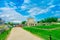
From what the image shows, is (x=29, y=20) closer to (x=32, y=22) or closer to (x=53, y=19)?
(x=32, y=22)

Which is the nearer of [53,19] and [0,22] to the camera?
[0,22]

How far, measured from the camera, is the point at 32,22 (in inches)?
4454

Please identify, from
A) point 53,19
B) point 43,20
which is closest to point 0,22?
point 53,19

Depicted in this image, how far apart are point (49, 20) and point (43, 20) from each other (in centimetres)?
959

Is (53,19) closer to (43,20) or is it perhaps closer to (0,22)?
(43,20)

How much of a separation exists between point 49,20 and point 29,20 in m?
13.1

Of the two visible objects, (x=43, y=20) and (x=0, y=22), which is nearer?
(x=0, y=22)

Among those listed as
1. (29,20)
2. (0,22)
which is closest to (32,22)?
(29,20)

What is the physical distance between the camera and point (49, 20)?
10950cm

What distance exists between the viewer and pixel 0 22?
71.1 m

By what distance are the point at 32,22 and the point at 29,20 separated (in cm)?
267

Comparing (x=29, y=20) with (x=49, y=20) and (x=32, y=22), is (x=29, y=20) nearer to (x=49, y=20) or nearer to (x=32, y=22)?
(x=32, y=22)

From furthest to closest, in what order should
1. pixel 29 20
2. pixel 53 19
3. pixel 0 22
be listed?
pixel 29 20
pixel 53 19
pixel 0 22

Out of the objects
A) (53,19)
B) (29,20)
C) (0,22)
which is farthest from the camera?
(29,20)
